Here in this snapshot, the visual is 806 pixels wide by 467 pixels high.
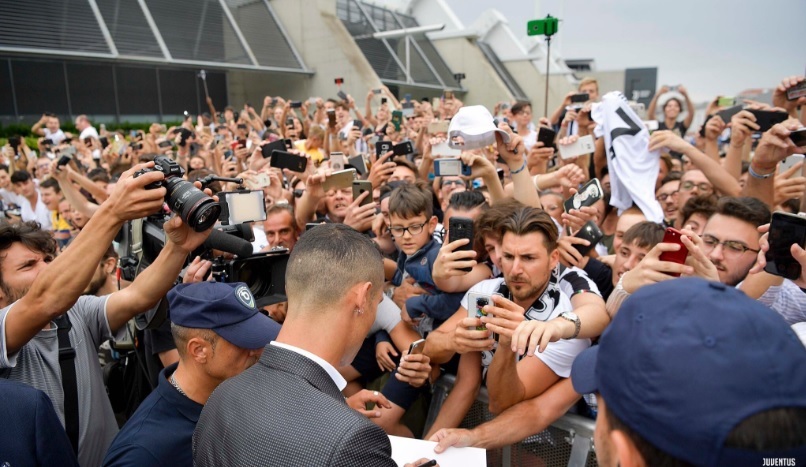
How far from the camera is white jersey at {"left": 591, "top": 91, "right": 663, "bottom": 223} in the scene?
4.64 m

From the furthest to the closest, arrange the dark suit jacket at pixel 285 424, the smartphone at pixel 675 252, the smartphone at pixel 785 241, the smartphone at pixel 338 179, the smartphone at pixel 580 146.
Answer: the smartphone at pixel 580 146, the smartphone at pixel 338 179, the smartphone at pixel 675 252, the smartphone at pixel 785 241, the dark suit jacket at pixel 285 424

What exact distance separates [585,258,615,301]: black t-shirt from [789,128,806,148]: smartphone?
1.32 meters

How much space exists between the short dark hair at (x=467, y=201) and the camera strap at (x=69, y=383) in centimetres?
242

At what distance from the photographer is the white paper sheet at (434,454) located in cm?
210

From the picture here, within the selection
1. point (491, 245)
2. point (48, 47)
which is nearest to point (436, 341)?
point (491, 245)

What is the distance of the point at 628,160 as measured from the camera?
4855 mm

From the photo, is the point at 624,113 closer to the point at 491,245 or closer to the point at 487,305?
the point at 491,245

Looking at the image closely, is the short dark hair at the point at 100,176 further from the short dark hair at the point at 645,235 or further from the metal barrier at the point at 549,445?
the short dark hair at the point at 645,235

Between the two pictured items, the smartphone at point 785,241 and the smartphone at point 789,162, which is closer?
the smartphone at point 785,241

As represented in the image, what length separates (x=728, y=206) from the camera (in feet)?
9.76

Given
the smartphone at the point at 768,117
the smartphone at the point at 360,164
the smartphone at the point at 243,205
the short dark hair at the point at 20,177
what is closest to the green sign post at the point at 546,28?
the smartphone at the point at 768,117

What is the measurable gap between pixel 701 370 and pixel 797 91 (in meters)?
4.35

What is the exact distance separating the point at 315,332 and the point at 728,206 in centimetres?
255

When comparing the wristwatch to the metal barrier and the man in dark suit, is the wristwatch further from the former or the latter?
the man in dark suit
